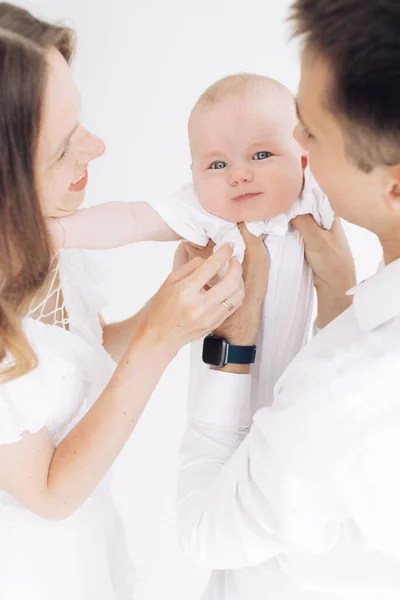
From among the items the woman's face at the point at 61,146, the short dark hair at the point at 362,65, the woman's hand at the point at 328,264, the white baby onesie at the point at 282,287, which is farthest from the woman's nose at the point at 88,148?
the short dark hair at the point at 362,65

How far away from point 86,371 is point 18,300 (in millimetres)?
187

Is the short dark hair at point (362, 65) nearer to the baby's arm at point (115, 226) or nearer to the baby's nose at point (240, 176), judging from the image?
the baby's nose at point (240, 176)

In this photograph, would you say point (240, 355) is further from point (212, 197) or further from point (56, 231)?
point (56, 231)

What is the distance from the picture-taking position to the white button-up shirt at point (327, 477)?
74 centimetres

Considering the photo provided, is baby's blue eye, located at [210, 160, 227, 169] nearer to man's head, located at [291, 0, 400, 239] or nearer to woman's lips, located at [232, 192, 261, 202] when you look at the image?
woman's lips, located at [232, 192, 261, 202]

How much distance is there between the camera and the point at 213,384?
107 cm

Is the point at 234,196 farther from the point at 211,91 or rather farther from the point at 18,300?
the point at 18,300

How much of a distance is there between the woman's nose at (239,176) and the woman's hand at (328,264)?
110 mm

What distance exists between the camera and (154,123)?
2.19 m

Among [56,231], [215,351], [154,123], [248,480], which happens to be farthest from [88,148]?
[154,123]

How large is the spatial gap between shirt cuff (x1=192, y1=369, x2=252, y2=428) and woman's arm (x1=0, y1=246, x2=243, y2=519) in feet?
0.30

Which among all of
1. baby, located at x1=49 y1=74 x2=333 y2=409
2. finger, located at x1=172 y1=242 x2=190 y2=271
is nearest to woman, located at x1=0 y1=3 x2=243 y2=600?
baby, located at x1=49 y1=74 x2=333 y2=409

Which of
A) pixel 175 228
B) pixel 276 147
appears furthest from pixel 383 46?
pixel 175 228

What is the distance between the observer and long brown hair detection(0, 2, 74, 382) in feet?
3.27
